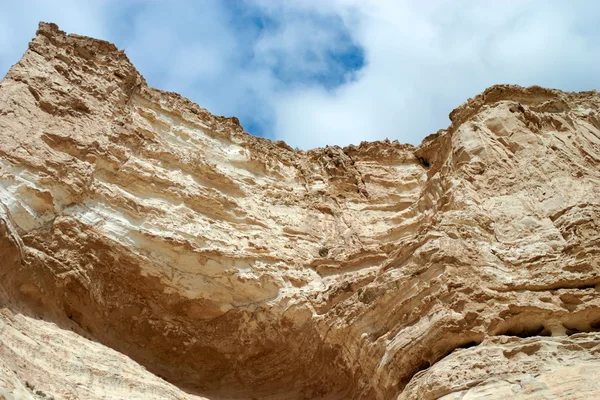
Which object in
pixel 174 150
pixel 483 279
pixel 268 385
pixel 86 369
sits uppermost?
pixel 174 150

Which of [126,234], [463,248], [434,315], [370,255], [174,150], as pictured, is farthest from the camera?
[174,150]

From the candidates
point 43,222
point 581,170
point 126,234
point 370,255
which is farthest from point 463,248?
point 43,222

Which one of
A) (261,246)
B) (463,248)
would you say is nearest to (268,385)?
(261,246)

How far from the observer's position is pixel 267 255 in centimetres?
1280

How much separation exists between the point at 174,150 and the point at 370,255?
448 centimetres

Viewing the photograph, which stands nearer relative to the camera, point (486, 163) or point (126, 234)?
point (126, 234)

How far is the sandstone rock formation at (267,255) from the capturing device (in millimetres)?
9367

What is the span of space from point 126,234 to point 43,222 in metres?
1.43

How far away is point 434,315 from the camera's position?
967 cm

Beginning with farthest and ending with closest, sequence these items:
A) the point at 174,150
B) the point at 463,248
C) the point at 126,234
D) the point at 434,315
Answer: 1. the point at 174,150
2. the point at 126,234
3. the point at 463,248
4. the point at 434,315

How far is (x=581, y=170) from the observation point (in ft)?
40.9

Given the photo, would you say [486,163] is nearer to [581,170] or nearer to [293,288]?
[581,170]

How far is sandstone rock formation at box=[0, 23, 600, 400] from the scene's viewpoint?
9.37 meters

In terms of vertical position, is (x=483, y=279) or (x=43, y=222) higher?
(x=483, y=279)
